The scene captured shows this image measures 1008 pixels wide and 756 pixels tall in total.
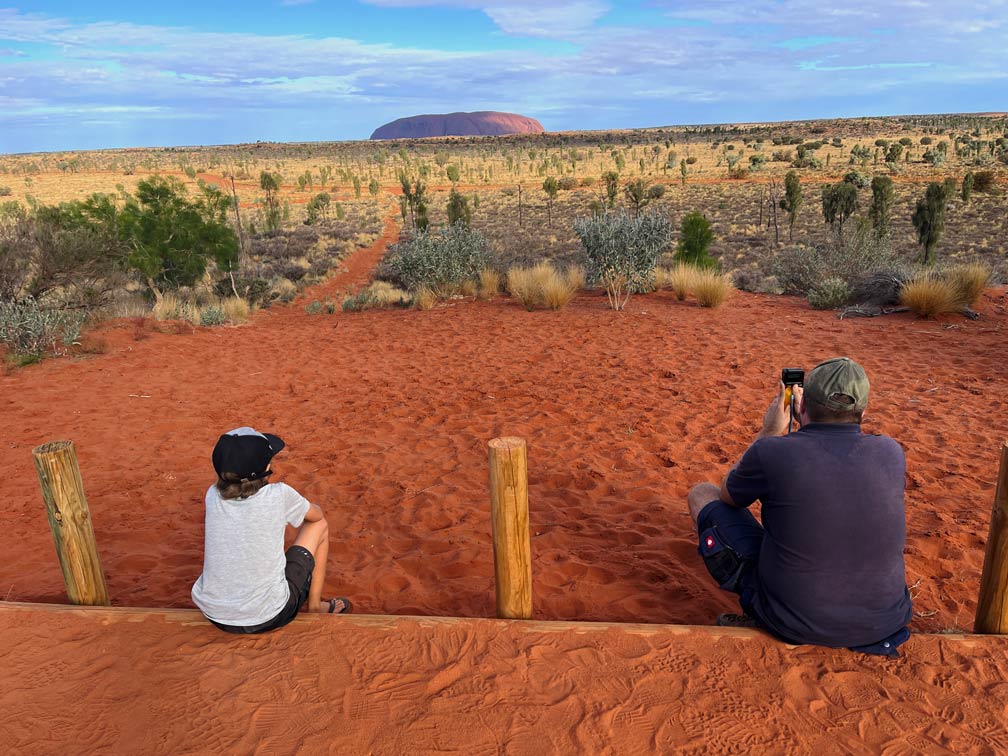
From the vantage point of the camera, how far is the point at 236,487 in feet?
9.32

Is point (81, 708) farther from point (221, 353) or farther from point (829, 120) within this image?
point (829, 120)

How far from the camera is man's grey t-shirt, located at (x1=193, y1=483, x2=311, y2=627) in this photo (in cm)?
288

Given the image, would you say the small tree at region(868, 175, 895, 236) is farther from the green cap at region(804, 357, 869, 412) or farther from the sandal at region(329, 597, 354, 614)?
the sandal at region(329, 597, 354, 614)

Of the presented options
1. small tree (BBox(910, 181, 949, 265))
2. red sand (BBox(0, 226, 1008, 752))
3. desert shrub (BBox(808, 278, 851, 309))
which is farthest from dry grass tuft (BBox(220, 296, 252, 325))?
small tree (BBox(910, 181, 949, 265))

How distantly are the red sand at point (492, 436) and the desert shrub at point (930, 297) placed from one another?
0.21 m

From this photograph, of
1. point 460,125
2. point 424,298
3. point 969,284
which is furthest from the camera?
point 460,125

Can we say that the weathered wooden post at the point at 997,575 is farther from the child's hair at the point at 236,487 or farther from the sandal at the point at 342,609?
the child's hair at the point at 236,487

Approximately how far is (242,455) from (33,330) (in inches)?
308

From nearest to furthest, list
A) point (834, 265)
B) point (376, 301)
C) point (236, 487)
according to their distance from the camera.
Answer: point (236, 487), point (834, 265), point (376, 301)

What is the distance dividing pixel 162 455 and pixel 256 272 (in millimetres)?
12182

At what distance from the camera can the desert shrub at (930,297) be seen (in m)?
9.30

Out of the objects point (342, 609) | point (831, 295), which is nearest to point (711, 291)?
point (831, 295)

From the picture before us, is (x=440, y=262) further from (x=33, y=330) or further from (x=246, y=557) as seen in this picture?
(x=246, y=557)

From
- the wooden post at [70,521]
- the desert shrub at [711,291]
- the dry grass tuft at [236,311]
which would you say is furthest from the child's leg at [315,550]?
the dry grass tuft at [236,311]
